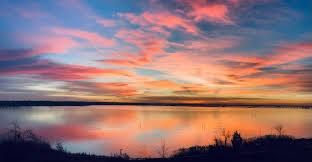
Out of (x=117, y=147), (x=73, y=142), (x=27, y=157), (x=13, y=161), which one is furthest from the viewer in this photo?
(x=73, y=142)

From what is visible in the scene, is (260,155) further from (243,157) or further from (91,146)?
(91,146)

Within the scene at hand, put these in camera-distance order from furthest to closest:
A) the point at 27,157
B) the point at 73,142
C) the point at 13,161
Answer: the point at 73,142 < the point at 27,157 < the point at 13,161

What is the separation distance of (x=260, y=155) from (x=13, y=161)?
65.5ft

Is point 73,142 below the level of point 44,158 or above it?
below

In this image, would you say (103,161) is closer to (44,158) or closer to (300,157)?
(44,158)

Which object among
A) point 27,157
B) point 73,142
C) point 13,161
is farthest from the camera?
point 73,142

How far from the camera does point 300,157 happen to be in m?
17.5

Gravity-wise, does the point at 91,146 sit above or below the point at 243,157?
below

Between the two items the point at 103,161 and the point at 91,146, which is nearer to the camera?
the point at 103,161

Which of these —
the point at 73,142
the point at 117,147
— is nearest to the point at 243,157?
the point at 117,147

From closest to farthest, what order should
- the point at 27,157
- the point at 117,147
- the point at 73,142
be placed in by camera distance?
the point at 27,157 < the point at 117,147 < the point at 73,142

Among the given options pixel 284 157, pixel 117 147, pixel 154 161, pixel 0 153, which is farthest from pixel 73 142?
pixel 284 157

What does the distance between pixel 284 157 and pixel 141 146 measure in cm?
2283

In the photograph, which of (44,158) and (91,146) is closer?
(44,158)
